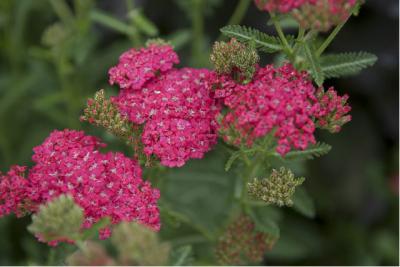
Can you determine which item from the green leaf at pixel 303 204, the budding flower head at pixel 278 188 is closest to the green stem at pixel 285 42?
the budding flower head at pixel 278 188

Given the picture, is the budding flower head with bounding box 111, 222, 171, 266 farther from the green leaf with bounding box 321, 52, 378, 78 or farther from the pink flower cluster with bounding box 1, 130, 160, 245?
the green leaf with bounding box 321, 52, 378, 78

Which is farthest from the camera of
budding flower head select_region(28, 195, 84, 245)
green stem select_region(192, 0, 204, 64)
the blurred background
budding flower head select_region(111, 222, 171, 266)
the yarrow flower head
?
the blurred background

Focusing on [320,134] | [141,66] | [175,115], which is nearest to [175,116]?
[175,115]

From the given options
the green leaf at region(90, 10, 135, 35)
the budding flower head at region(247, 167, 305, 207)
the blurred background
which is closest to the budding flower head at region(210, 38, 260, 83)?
the budding flower head at region(247, 167, 305, 207)

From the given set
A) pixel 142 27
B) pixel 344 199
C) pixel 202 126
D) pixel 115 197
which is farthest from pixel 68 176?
pixel 344 199

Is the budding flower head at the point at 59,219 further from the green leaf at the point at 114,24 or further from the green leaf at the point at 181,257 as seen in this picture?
the green leaf at the point at 114,24

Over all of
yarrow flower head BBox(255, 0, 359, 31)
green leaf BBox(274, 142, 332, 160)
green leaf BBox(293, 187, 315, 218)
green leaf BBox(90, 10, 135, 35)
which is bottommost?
green leaf BBox(293, 187, 315, 218)

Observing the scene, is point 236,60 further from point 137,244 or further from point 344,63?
point 137,244
